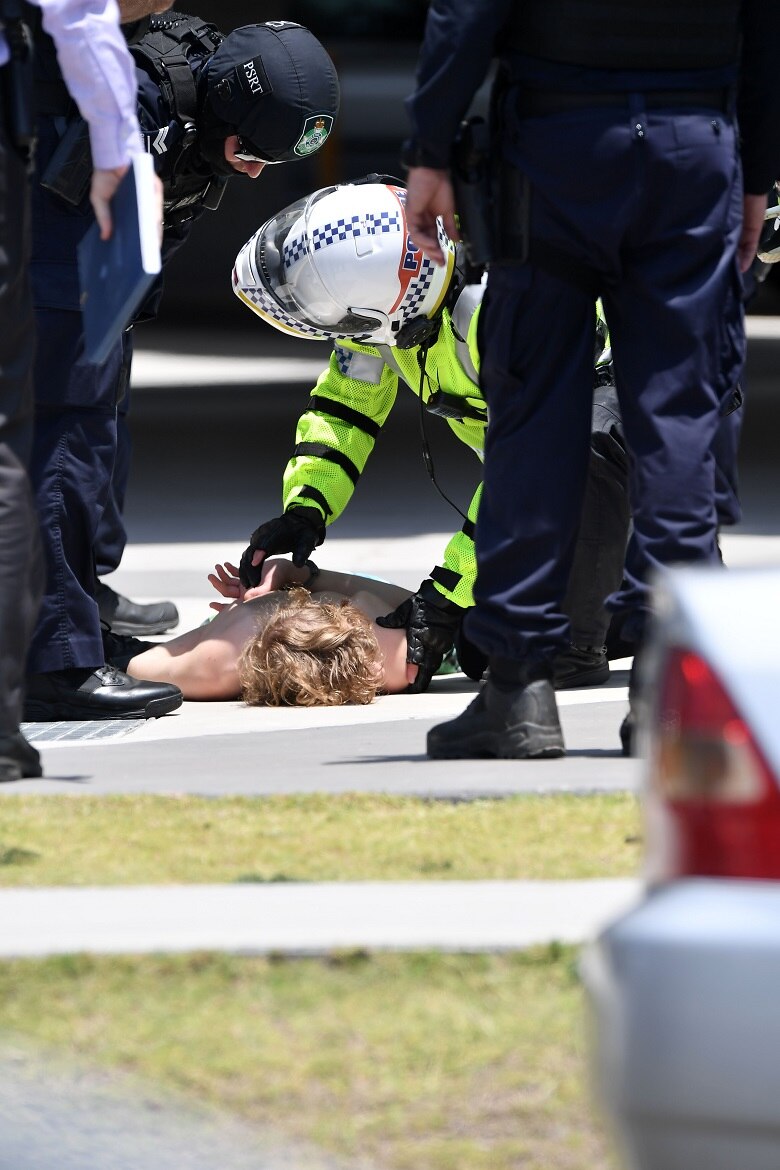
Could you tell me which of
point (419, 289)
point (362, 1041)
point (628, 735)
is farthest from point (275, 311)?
point (362, 1041)

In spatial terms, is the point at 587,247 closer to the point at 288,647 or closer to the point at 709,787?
the point at 288,647

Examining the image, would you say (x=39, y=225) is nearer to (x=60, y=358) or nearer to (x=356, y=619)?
(x=60, y=358)

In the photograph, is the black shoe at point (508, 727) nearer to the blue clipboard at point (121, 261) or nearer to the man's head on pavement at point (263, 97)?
the blue clipboard at point (121, 261)

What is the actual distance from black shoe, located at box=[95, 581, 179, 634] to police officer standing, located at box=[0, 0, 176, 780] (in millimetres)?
2694

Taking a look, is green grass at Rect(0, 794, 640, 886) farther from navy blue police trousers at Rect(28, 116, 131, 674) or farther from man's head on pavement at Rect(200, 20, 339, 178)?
man's head on pavement at Rect(200, 20, 339, 178)

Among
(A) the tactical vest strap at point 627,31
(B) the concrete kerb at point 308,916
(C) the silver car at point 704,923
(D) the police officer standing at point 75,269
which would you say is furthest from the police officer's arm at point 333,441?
(C) the silver car at point 704,923

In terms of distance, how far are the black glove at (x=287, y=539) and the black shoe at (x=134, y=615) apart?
94 cm

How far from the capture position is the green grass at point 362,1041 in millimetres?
2547

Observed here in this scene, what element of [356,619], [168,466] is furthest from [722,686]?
[168,466]

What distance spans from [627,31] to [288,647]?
6.80ft

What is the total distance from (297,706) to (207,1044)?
9.36 feet

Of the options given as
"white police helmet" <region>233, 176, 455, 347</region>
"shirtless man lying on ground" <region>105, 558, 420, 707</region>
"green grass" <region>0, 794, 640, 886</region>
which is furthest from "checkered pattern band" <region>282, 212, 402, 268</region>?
"green grass" <region>0, 794, 640, 886</region>

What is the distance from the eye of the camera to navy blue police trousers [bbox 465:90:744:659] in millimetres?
4035

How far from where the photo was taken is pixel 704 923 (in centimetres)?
188
